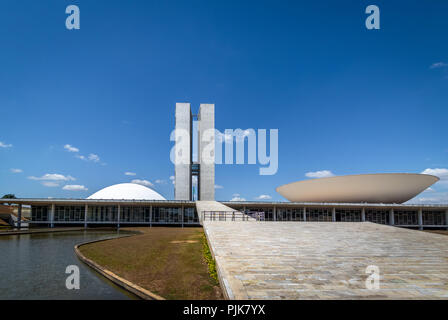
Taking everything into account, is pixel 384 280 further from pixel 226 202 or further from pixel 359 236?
pixel 226 202

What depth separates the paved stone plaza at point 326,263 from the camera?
5.60 metres

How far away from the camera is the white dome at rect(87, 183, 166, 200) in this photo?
4258 centimetres

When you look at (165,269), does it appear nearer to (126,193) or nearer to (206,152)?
(126,193)

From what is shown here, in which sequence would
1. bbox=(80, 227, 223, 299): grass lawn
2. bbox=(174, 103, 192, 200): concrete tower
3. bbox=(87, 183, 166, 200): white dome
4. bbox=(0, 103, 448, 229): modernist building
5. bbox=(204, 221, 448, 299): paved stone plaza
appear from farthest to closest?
bbox=(174, 103, 192, 200): concrete tower, bbox=(87, 183, 166, 200): white dome, bbox=(0, 103, 448, 229): modernist building, bbox=(80, 227, 223, 299): grass lawn, bbox=(204, 221, 448, 299): paved stone plaza

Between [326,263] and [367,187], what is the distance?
30.4 metres

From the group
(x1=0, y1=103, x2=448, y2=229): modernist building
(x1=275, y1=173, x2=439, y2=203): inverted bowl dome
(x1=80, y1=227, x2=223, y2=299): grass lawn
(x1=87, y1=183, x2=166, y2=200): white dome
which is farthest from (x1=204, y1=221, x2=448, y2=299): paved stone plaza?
(x1=87, y1=183, x2=166, y2=200): white dome

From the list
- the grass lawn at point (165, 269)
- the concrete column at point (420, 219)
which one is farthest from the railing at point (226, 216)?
the concrete column at point (420, 219)

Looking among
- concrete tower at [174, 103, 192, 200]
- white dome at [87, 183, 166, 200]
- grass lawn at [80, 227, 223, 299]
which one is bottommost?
grass lawn at [80, 227, 223, 299]

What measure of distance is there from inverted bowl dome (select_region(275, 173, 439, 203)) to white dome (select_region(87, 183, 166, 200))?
2303 cm

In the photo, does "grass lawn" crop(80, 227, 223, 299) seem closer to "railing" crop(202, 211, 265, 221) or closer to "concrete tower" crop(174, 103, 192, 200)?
"railing" crop(202, 211, 265, 221)

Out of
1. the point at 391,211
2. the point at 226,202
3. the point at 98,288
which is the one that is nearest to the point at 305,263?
the point at 98,288

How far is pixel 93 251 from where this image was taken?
38.4ft

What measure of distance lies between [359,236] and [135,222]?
2734 centimetres

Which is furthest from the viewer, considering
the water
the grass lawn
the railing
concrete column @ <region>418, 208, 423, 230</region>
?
concrete column @ <region>418, 208, 423, 230</region>
